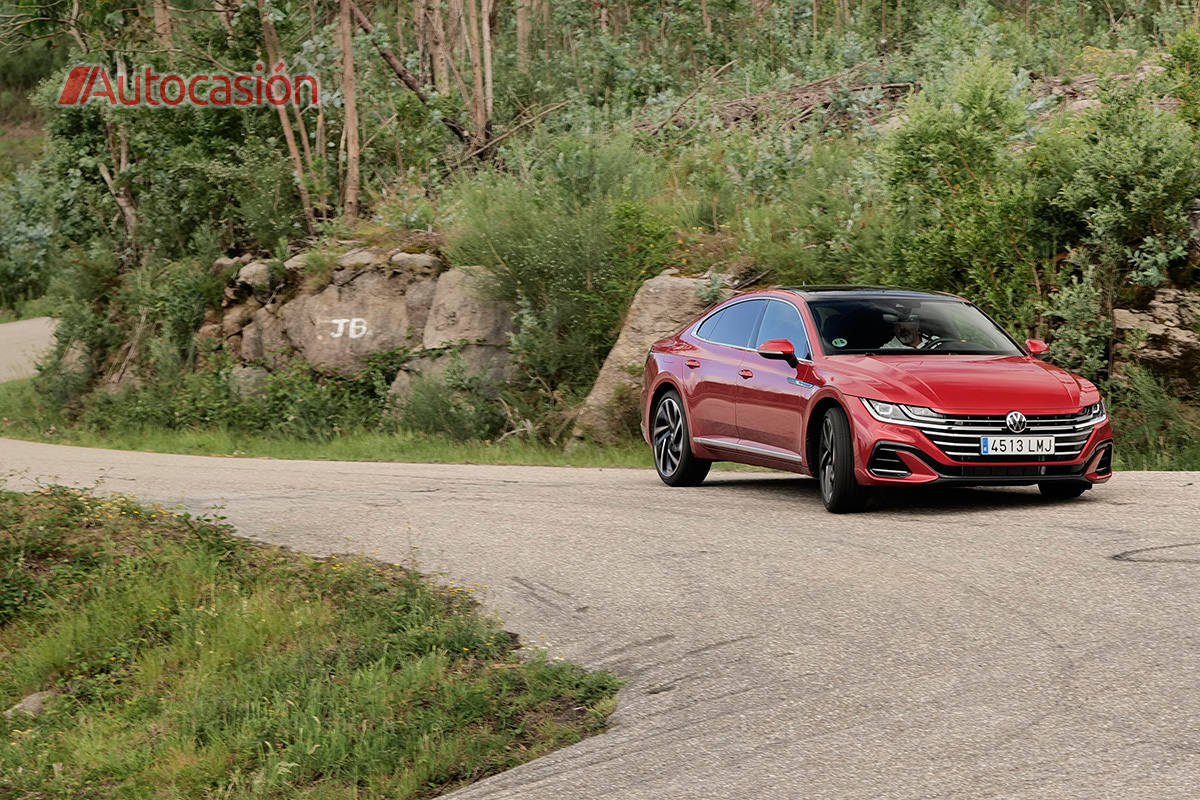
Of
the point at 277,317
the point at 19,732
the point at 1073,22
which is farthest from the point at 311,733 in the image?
the point at 1073,22

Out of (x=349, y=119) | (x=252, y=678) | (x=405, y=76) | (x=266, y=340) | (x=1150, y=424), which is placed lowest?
(x=1150, y=424)

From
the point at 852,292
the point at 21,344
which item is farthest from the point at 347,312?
the point at 21,344

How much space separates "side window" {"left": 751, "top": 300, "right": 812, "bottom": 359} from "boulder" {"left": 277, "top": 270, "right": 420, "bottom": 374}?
1054cm

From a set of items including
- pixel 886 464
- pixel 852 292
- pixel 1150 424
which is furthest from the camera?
pixel 1150 424

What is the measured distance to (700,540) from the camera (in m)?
9.73

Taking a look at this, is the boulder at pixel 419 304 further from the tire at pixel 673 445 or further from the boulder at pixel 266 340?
the tire at pixel 673 445

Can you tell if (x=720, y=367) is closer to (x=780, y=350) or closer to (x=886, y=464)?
(x=780, y=350)

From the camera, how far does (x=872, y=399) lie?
1025 centimetres

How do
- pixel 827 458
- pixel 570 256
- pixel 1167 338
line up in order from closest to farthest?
pixel 827 458, pixel 1167 338, pixel 570 256

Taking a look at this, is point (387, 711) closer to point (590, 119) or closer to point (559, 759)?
point (559, 759)

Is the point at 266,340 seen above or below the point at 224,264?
below

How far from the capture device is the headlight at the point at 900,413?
10.1 meters

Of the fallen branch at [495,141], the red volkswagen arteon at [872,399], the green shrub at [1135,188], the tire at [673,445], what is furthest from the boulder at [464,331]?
the green shrub at [1135,188]

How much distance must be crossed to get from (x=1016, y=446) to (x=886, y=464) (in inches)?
35.0
